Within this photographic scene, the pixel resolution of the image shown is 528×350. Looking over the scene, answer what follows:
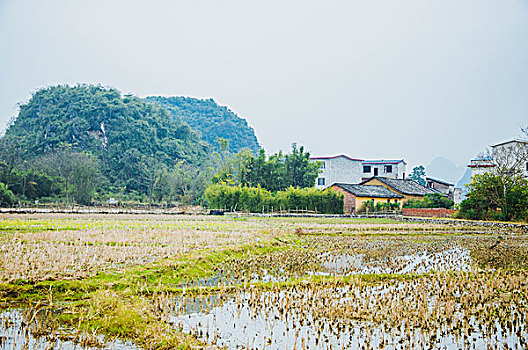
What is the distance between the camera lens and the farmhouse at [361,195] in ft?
116

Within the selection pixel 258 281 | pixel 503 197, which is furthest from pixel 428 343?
pixel 503 197

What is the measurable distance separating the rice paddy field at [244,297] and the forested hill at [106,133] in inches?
1592

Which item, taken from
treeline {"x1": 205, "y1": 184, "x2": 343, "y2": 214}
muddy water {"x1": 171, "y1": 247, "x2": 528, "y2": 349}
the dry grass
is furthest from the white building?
muddy water {"x1": 171, "y1": 247, "x2": 528, "y2": 349}

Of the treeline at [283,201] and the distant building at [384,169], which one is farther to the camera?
the distant building at [384,169]

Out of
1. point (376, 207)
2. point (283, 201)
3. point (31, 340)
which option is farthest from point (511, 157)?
point (31, 340)

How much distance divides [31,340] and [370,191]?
113ft

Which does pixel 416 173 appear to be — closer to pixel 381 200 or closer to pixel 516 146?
pixel 381 200

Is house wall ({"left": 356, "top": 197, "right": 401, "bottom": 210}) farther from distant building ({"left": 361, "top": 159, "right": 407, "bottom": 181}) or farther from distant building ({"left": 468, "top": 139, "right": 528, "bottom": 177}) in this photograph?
distant building ({"left": 361, "top": 159, "right": 407, "bottom": 181})

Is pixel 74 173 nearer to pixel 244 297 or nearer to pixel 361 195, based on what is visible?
pixel 361 195

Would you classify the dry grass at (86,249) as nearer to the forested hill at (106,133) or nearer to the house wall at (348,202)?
the house wall at (348,202)

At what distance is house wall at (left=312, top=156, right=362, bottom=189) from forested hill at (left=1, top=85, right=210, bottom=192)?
19720mm

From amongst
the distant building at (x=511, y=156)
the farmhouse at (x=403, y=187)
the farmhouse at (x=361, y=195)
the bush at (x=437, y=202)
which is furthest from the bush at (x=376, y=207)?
the distant building at (x=511, y=156)

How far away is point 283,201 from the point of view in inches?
1341

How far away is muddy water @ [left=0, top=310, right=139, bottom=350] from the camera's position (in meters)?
4.90
